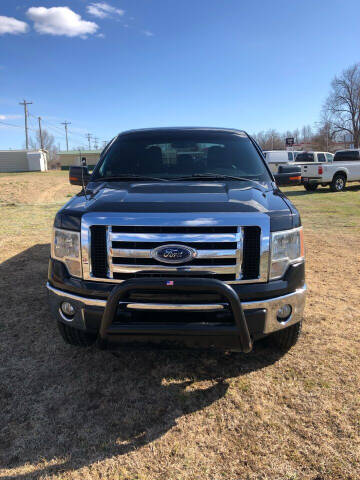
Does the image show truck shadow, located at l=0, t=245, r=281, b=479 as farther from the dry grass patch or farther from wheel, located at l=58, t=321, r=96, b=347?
wheel, located at l=58, t=321, r=96, b=347

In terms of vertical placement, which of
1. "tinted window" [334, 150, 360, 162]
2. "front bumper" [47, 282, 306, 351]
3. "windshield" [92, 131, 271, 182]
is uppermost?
"tinted window" [334, 150, 360, 162]

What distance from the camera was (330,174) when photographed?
1633 cm

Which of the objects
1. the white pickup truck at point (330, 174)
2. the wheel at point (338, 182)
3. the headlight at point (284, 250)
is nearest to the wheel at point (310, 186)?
the white pickup truck at point (330, 174)

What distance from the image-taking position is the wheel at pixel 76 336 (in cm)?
283

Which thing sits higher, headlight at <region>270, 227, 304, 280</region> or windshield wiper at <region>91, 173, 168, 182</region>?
Answer: windshield wiper at <region>91, 173, 168, 182</region>

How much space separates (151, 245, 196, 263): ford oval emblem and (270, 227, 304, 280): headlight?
0.56m

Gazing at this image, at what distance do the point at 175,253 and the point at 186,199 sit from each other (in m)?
0.47

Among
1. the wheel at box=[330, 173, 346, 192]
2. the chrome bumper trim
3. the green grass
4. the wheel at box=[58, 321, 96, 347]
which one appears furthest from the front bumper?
the wheel at box=[330, 173, 346, 192]

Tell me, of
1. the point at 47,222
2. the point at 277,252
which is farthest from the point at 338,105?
the point at 277,252

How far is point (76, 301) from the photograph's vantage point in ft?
7.95

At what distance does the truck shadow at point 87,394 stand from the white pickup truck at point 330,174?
14.5 m

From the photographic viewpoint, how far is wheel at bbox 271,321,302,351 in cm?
278

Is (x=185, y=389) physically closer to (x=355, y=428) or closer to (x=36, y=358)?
(x=355, y=428)

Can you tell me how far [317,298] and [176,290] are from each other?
9.13ft
